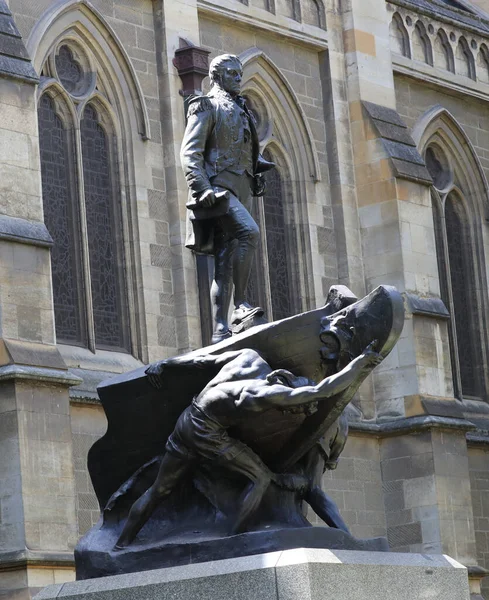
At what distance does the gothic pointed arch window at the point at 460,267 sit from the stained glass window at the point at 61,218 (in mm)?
7643

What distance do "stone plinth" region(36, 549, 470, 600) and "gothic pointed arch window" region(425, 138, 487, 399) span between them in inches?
650

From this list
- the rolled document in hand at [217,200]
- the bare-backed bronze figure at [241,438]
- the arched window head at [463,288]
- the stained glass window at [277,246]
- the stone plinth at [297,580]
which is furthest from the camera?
the arched window head at [463,288]

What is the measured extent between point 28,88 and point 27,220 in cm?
144

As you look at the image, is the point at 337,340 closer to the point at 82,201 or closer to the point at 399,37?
the point at 82,201

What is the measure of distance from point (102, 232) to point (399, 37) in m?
7.31

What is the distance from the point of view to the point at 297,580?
9.41 m

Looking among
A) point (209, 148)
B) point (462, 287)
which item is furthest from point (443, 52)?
point (209, 148)

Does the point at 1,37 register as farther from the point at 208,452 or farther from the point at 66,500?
the point at 208,452

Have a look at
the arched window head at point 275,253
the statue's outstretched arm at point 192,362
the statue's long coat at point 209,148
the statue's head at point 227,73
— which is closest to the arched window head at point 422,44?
the arched window head at point 275,253

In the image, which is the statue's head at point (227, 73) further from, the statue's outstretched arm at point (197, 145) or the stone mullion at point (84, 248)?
the stone mullion at point (84, 248)

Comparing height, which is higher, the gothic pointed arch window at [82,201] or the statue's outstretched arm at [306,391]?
the gothic pointed arch window at [82,201]

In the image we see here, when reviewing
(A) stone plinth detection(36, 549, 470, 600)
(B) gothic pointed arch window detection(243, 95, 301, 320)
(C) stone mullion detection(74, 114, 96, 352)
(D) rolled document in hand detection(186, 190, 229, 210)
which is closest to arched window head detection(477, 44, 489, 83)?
(B) gothic pointed arch window detection(243, 95, 301, 320)

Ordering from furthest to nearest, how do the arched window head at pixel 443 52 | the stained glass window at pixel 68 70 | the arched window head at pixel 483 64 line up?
the arched window head at pixel 483 64
the arched window head at pixel 443 52
the stained glass window at pixel 68 70

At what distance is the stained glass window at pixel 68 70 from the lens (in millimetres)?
21203
